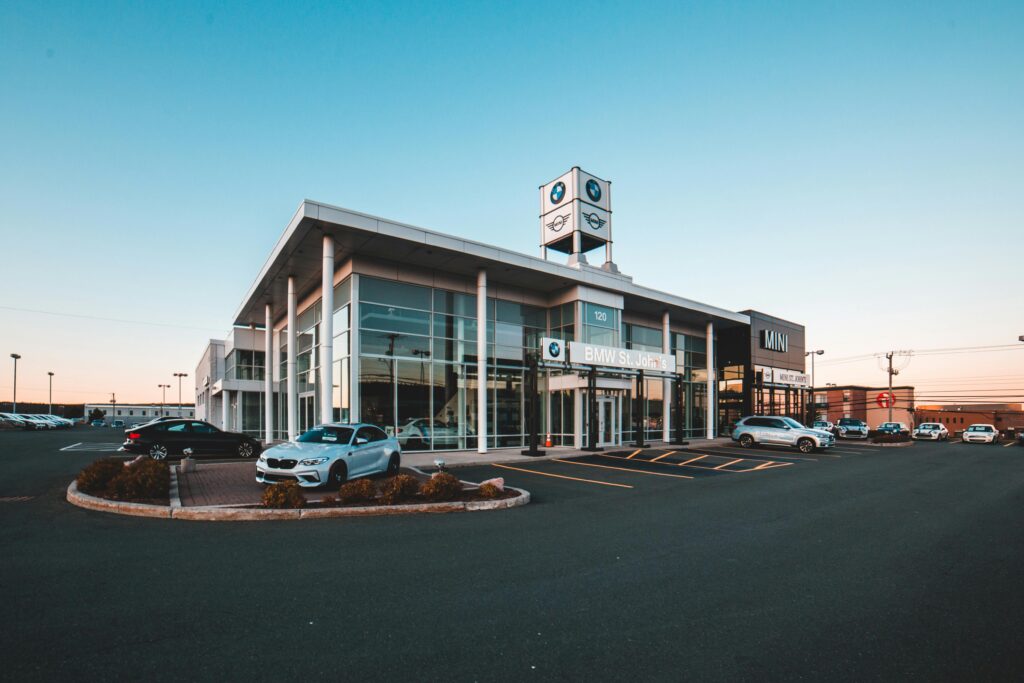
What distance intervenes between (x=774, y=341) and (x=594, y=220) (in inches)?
732

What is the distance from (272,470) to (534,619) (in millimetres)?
8484

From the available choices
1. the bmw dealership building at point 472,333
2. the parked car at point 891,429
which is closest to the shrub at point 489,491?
the bmw dealership building at point 472,333

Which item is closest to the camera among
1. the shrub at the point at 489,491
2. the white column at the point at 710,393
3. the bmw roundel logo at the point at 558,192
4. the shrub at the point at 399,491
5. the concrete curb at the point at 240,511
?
the concrete curb at the point at 240,511

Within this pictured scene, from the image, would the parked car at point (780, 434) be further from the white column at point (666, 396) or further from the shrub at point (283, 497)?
the shrub at point (283, 497)

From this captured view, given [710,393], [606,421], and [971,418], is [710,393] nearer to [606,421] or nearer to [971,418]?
[606,421]

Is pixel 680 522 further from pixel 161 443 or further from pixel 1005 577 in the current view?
pixel 161 443

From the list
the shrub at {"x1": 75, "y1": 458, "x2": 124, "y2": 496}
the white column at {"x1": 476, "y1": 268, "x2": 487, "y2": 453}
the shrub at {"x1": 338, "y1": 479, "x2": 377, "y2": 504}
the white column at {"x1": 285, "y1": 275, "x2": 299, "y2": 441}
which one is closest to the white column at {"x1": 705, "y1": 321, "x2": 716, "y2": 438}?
the white column at {"x1": 476, "y1": 268, "x2": 487, "y2": 453}

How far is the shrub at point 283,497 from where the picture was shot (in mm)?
9477

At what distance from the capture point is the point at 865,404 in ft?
223

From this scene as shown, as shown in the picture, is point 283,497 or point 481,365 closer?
point 283,497

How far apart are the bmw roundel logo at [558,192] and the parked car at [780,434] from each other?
16224 mm

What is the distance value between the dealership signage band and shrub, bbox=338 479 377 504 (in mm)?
11665

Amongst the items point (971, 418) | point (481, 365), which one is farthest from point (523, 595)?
point (971, 418)

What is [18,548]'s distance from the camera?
6.91 m
